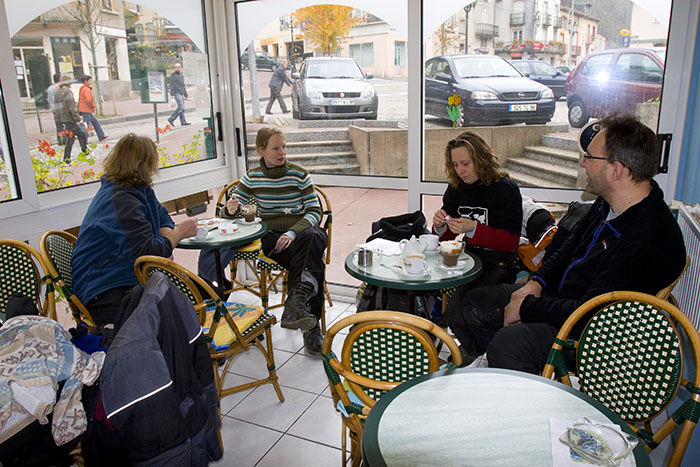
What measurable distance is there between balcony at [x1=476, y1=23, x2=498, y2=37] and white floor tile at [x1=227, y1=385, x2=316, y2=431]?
2488mm

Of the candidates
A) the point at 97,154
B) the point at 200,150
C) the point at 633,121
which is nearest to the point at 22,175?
the point at 97,154

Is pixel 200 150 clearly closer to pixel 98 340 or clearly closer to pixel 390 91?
pixel 390 91

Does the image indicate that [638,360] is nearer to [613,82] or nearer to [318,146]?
[613,82]

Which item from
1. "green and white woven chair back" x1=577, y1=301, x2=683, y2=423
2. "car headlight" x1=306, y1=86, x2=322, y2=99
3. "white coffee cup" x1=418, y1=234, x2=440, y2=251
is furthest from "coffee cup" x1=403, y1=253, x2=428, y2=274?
"car headlight" x1=306, y1=86, x2=322, y2=99

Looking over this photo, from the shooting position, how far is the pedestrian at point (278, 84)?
3951 millimetres

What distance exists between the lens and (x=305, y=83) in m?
3.88

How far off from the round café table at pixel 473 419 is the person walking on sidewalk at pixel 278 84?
3024mm

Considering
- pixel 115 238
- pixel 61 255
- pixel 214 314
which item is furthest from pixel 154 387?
pixel 61 255

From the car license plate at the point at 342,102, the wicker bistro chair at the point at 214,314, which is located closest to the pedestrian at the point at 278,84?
the car license plate at the point at 342,102

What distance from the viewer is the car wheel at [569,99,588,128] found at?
311cm

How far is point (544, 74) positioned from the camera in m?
3.20

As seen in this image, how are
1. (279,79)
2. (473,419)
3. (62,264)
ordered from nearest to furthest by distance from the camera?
A: (473,419) → (62,264) → (279,79)

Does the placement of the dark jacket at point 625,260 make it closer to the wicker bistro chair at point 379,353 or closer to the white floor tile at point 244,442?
the wicker bistro chair at point 379,353

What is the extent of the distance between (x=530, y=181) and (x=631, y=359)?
1.90 metres
